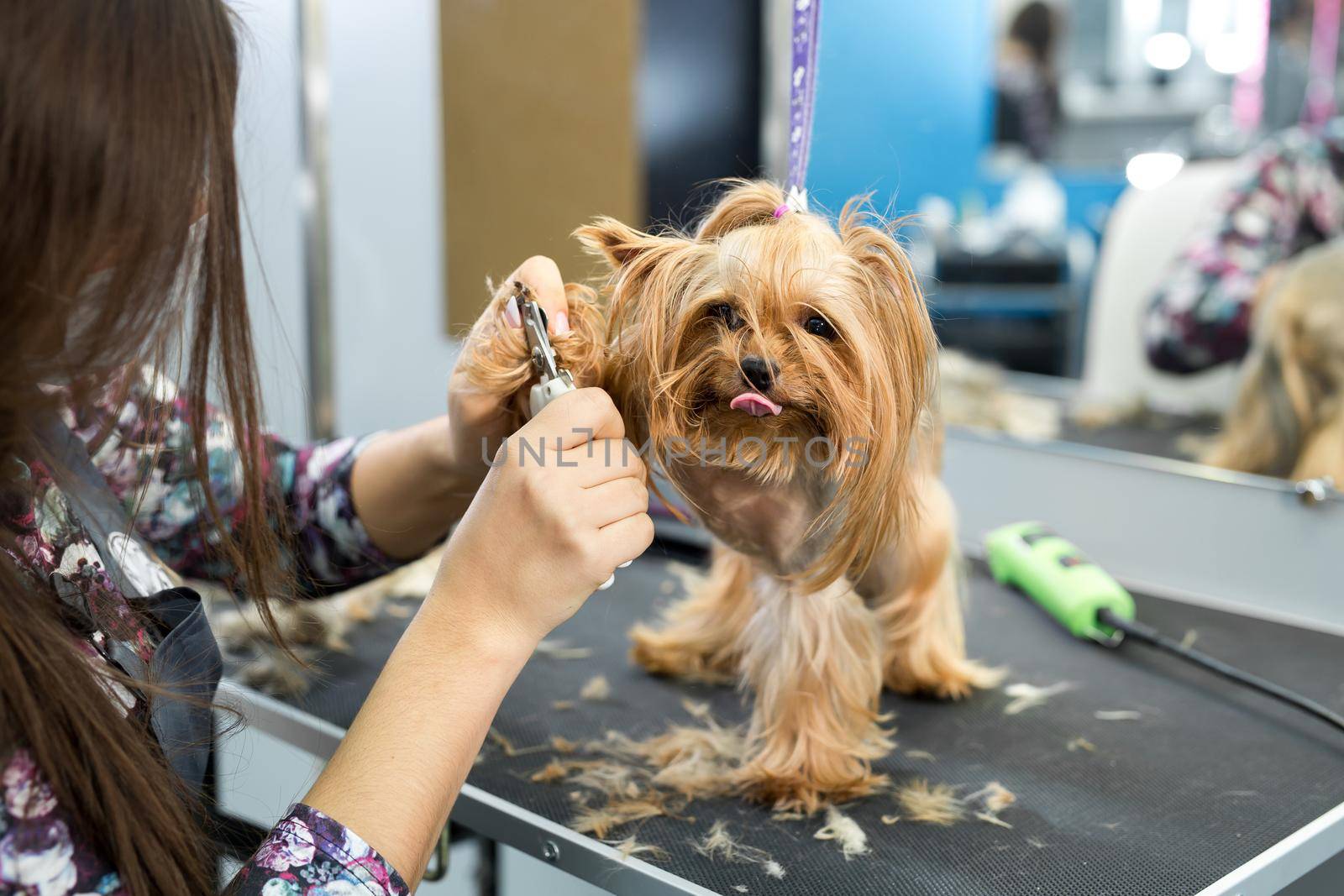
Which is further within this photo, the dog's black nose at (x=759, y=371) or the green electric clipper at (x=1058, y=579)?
the green electric clipper at (x=1058, y=579)

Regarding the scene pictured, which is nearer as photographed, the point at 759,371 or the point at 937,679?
the point at 759,371

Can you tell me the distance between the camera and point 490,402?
736 mm

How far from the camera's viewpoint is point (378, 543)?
2.91 ft

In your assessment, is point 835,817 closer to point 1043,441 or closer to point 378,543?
point 378,543

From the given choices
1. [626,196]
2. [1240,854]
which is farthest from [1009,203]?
[1240,854]

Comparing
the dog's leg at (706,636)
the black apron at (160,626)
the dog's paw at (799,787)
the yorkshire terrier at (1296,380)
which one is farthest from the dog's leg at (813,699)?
the yorkshire terrier at (1296,380)

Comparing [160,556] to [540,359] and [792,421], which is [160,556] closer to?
[540,359]

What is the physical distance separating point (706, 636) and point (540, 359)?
0.38 meters

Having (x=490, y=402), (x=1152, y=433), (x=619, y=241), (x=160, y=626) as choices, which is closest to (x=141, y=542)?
(x=160, y=626)

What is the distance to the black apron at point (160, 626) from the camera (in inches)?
23.6

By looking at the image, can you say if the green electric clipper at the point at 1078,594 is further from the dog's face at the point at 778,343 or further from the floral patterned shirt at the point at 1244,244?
the dog's face at the point at 778,343

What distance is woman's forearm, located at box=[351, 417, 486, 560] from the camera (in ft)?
2.74

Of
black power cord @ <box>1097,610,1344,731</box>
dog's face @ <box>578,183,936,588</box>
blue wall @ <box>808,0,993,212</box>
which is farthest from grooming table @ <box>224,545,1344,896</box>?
blue wall @ <box>808,0,993,212</box>

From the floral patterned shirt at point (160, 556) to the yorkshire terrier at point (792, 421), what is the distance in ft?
0.82
